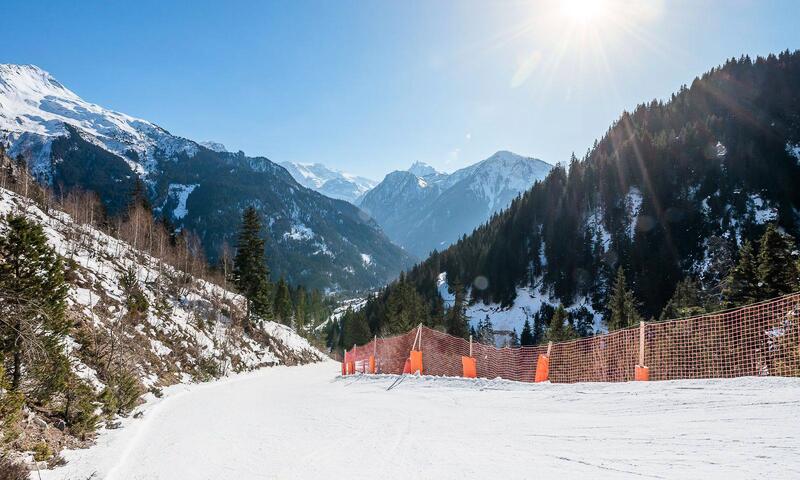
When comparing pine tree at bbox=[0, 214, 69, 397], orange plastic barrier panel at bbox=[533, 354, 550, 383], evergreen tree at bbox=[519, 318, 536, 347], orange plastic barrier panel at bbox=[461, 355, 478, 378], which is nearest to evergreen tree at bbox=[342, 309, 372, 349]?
evergreen tree at bbox=[519, 318, 536, 347]

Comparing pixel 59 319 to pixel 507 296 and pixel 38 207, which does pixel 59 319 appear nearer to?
pixel 38 207

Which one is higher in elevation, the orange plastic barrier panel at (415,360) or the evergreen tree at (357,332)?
the orange plastic barrier panel at (415,360)

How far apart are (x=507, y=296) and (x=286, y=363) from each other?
80998mm

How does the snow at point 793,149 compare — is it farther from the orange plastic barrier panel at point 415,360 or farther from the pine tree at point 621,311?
the orange plastic barrier panel at point 415,360

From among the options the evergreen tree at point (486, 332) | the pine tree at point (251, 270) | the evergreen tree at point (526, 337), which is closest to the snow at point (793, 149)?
the evergreen tree at point (526, 337)

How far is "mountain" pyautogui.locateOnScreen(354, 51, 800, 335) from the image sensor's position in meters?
99.4

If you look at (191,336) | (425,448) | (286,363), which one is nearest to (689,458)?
(425,448)

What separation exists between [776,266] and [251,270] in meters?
50.0

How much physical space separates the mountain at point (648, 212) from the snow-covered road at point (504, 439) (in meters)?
67.1

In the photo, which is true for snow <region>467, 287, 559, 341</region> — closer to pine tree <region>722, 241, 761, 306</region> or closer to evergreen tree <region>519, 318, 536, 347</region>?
evergreen tree <region>519, 318, 536, 347</region>

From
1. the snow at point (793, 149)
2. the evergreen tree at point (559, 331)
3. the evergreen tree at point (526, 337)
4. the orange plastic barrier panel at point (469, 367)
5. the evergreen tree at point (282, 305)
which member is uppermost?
the snow at point (793, 149)

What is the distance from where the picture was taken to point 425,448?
7258mm

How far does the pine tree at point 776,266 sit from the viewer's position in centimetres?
2691

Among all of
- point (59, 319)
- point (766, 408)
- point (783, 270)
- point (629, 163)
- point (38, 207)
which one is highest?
point (629, 163)
